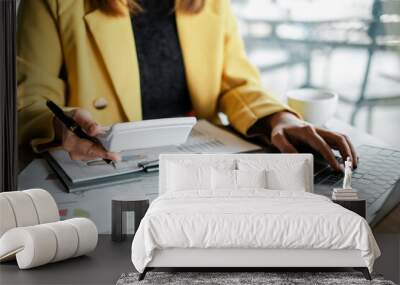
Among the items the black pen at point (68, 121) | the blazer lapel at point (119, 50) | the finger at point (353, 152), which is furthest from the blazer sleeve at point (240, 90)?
the black pen at point (68, 121)

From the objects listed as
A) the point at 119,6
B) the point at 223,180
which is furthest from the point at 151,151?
the point at 119,6

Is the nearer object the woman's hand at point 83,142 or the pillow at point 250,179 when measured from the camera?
the pillow at point 250,179

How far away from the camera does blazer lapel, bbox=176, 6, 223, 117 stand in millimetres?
6141

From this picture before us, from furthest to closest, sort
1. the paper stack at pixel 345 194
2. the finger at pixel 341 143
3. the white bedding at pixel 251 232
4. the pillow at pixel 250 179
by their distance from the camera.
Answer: the finger at pixel 341 143 < the paper stack at pixel 345 194 < the pillow at pixel 250 179 < the white bedding at pixel 251 232

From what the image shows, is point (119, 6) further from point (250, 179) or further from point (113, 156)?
point (250, 179)

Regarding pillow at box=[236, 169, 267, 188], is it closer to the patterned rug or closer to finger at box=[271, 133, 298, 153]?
finger at box=[271, 133, 298, 153]

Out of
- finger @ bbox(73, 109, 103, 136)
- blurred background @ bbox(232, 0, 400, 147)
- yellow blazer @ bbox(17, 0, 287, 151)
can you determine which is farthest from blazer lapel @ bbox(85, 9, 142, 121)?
blurred background @ bbox(232, 0, 400, 147)

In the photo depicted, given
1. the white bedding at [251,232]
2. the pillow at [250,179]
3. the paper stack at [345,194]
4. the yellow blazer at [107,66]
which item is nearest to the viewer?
the white bedding at [251,232]

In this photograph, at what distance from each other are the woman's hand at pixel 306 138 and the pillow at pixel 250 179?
63 cm

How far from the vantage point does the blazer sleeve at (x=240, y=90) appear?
6.17 m

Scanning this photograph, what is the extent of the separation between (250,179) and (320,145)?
832 mm

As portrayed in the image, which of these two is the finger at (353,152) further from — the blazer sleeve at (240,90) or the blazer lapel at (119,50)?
the blazer lapel at (119,50)

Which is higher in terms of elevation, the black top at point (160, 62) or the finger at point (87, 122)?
the black top at point (160, 62)

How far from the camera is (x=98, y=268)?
503cm
